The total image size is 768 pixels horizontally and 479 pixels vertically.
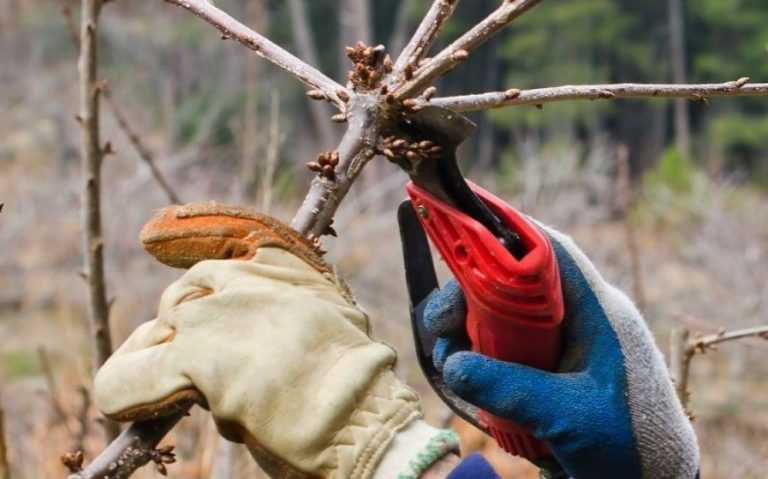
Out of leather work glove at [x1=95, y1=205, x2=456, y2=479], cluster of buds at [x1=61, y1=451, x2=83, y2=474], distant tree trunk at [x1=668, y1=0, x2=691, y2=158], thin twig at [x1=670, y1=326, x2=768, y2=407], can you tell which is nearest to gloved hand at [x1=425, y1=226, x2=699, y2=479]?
leather work glove at [x1=95, y1=205, x2=456, y2=479]

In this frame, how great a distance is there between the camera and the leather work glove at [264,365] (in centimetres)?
127

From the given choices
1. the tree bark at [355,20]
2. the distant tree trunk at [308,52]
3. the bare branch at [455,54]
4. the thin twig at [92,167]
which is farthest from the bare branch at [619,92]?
the tree bark at [355,20]

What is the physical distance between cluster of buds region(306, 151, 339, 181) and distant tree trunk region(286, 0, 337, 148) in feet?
64.0

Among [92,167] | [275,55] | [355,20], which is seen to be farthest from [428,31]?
[355,20]

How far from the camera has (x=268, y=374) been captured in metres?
1.27

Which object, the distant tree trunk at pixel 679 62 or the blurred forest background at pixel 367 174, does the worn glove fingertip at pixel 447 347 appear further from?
the distant tree trunk at pixel 679 62

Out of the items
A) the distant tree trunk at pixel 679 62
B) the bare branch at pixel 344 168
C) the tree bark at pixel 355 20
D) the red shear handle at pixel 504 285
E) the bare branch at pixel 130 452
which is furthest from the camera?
the distant tree trunk at pixel 679 62

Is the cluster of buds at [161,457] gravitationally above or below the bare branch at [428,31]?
below

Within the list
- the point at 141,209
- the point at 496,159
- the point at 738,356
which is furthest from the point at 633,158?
the point at 141,209

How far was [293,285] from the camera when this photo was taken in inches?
54.2

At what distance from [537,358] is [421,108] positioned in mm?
388

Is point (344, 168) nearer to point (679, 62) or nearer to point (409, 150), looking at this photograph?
point (409, 150)

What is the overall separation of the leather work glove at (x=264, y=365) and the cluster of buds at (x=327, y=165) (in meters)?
0.13

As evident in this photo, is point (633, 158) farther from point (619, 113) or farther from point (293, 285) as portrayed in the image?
point (293, 285)
